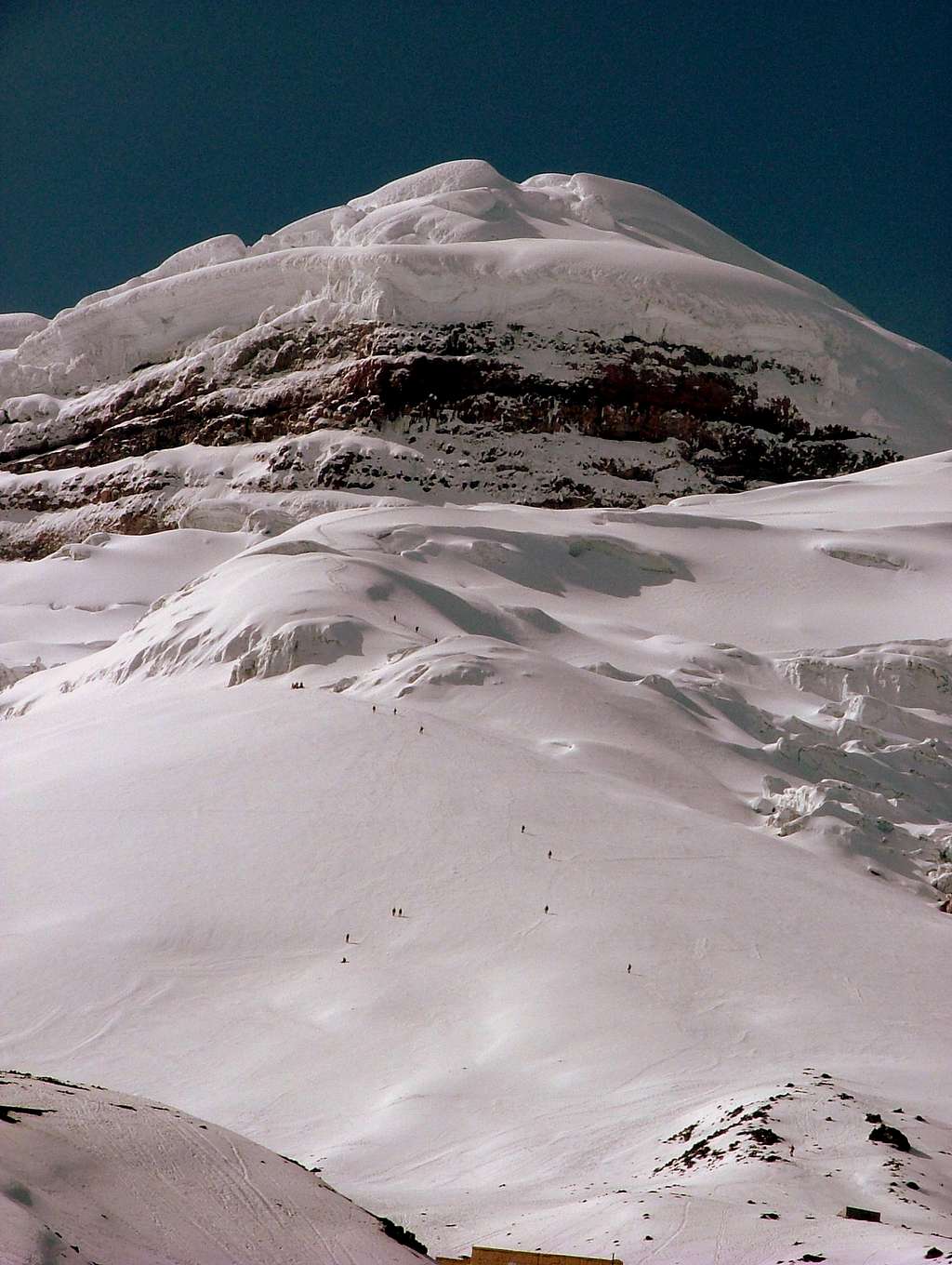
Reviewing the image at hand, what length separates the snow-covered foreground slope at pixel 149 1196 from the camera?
4.61 meters

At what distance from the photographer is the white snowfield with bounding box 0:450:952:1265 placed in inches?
364

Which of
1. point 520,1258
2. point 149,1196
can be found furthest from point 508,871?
point 149,1196

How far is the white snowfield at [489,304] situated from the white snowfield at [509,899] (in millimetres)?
44088

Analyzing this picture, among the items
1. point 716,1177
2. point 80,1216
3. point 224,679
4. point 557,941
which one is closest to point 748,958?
point 557,941

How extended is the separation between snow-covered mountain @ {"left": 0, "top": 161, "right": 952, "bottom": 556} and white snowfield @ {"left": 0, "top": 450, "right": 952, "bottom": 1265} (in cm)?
3658

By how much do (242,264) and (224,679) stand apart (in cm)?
6134

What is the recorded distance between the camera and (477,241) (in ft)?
262

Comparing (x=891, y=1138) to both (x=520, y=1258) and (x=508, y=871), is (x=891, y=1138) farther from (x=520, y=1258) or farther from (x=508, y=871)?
(x=508, y=871)

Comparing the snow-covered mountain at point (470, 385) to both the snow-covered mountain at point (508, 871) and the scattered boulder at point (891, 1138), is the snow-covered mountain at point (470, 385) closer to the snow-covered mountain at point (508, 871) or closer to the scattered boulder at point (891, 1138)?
the snow-covered mountain at point (508, 871)

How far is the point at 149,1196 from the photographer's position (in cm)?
523

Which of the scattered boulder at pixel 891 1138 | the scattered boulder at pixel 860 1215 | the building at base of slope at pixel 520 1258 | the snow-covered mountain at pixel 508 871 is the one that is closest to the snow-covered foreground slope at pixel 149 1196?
the snow-covered mountain at pixel 508 871

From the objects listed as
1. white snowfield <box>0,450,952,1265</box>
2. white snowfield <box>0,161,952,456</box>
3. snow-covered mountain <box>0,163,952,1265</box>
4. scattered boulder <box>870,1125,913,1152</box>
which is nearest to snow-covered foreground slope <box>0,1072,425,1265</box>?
snow-covered mountain <box>0,163,952,1265</box>

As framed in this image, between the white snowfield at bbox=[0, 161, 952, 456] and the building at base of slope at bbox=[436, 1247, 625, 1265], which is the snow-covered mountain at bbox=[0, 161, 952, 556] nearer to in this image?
the white snowfield at bbox=[0, 161, 952, 456]

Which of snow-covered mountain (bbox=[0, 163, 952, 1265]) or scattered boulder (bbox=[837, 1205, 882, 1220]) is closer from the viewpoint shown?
scattered boulder (bbox=[837, 1205, 882, 1220])
